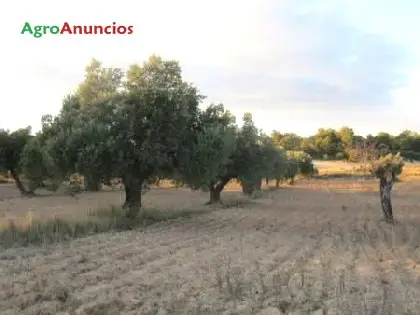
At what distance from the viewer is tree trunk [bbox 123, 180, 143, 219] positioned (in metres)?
22.3

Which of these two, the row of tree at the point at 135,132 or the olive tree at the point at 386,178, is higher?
the row of tree at the point at 135,132

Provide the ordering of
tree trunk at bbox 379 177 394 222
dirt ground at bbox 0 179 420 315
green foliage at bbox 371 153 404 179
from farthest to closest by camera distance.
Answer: green foliage at bbox 371 153 404 179 → tree trunk at bbox 379 177 394 222 → dirt ground at bbox 0 179 420 315

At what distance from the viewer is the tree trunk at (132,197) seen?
22.3 metres

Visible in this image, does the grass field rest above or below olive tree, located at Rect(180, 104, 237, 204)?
below

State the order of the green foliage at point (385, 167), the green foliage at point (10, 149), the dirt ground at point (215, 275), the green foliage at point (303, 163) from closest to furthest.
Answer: the dirt ground at point (215, 275) < the green foliage at point (385, 167) < the green foliage at point (10, 149) < the green foliage at point (303, 163)

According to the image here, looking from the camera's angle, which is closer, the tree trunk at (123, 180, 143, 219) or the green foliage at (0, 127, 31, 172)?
the tree trunk at (123, 180, 143, 219)

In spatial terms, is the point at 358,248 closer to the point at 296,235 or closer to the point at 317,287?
the point at 296,235

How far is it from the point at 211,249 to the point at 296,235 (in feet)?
15.1

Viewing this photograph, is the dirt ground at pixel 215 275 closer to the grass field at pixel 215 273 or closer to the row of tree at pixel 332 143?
the grass field at pixel 215 273

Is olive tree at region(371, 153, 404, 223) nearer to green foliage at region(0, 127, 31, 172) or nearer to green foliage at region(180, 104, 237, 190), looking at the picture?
green foliage at region(180, 104, 237, 190)

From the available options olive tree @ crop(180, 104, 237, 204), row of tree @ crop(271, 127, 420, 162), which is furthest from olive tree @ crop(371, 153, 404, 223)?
row of tree @ crop(271, 127, 420, 162)

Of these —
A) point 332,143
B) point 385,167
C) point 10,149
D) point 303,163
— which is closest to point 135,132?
point 385,167

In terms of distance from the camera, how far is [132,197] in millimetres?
23750

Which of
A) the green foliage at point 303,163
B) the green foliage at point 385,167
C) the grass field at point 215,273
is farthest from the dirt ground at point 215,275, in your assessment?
the green foliage at point 303,163
